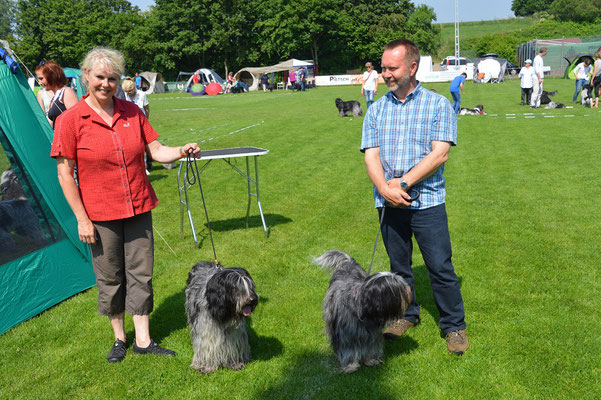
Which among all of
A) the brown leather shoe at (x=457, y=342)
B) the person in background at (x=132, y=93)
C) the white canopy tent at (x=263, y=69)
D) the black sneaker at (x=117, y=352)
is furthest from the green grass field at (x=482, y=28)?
the black sneaker at (x=117, y=352)

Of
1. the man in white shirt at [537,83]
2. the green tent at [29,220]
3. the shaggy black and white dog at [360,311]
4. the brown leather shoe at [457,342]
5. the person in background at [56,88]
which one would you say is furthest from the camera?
the man in white shirt at [537,83]

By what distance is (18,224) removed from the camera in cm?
418

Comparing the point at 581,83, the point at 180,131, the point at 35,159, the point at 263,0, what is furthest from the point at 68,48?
the point at 35,159

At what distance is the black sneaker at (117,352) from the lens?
345 centimetres

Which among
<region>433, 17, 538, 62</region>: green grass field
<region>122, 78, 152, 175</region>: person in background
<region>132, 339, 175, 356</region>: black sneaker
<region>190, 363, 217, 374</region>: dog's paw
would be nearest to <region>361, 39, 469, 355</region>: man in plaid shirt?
<region>190, 363, 217, 374</region>: dog's paw

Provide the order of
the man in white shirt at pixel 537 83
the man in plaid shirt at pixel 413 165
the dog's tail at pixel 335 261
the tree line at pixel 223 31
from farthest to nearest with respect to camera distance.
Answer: the tree line at pixel 223 31, the man in white shirt at pixel 537 83, the dog's tail at pixel 335 261, the man in plaid shirt at pixel 413 165

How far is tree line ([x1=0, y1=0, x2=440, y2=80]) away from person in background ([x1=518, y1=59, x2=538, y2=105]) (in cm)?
4119

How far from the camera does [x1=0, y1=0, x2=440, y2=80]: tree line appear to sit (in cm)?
5584

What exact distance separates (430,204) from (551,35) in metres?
75.3

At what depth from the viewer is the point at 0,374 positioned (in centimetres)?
335

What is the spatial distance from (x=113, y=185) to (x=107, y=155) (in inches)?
8.6

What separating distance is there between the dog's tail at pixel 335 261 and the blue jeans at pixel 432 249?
0.45 metres

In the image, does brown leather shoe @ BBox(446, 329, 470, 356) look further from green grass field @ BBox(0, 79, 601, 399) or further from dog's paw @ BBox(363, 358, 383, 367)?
dog's paw @ BBox(363, 358, 383, 367)

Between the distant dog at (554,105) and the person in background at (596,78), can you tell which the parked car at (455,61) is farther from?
the person in background at (596,78)
